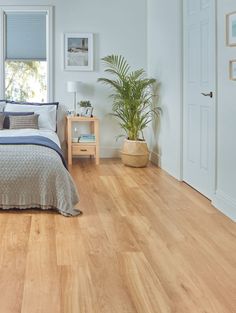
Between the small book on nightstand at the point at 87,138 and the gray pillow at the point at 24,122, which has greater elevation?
the gray pillow at the point at 24,122

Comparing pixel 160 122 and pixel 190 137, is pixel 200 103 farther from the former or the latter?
pixel 160 122

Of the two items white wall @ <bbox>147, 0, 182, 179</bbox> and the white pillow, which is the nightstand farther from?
white wall @ <bbox>147, 0, 182, 179</bbox>

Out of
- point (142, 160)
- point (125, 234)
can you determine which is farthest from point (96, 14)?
point (125, 234)

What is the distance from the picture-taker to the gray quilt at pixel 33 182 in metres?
3.93

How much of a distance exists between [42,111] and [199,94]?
8.75ft

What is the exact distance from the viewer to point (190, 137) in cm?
518

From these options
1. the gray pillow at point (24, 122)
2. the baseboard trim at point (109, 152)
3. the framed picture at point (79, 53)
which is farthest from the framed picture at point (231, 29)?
the baseboard trim at point (109, 152)

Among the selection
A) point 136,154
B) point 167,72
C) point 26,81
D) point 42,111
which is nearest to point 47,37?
point 26,81

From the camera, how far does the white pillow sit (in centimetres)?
A: 650

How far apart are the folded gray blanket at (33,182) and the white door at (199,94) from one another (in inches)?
56.2

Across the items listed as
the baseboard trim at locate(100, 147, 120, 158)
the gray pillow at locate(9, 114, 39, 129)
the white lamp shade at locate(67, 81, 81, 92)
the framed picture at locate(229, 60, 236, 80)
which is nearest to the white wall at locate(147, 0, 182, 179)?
the baseboard trim at locate(100, 147, 120, 158)

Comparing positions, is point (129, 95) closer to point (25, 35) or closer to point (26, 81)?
point (26, 81)

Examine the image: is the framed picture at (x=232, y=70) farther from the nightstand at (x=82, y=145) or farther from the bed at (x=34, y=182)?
the nightstand at (x=82, y=145)

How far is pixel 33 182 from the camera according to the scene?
3953 mm
